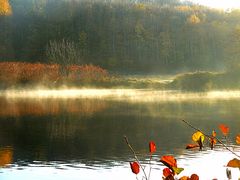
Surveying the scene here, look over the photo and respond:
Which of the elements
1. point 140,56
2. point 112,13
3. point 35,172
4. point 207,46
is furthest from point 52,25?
point 35,172

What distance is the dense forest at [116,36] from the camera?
372 ft

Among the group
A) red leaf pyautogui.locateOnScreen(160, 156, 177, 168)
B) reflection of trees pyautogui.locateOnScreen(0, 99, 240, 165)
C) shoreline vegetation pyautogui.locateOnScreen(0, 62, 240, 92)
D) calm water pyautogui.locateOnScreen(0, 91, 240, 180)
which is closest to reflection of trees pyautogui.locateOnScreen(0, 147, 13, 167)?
calm water pyautogui.locateOnScreen(0, 91, 240, 180)

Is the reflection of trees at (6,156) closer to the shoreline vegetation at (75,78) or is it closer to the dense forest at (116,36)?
the shoreline vegetation at (75,78)

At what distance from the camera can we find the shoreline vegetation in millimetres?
98812

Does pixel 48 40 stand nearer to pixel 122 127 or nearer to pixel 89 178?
pixel 122 127

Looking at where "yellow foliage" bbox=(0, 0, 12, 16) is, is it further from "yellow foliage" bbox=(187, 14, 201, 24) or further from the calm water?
the calm water

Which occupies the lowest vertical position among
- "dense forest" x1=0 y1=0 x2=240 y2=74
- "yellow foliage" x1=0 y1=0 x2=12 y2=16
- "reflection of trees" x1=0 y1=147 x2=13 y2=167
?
"reflection of trees" x1=0 y1=147 x2=13 y2=167

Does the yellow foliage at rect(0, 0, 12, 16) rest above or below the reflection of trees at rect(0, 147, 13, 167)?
above

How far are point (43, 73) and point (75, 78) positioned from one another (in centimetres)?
621

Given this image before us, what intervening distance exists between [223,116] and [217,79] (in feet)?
147

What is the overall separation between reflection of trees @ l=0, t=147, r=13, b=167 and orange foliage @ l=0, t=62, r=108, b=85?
71027 millimetres

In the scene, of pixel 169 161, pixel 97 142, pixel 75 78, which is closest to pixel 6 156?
pixel 97 142

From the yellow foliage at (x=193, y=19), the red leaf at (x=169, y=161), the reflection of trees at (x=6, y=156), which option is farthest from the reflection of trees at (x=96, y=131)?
the yellow foliage at (x=193, y=19)

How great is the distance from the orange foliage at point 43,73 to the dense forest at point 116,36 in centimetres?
346
